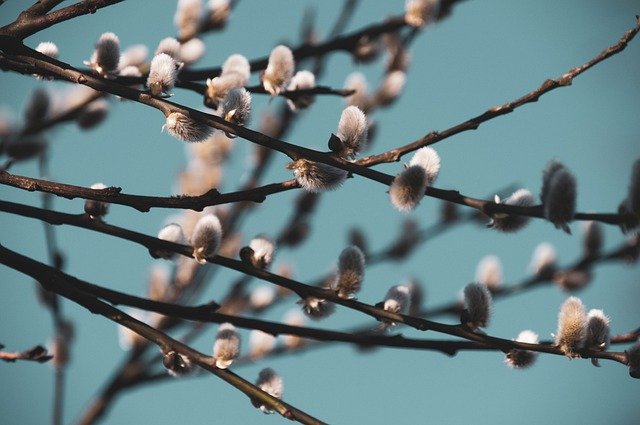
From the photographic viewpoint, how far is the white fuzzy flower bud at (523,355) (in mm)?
1134

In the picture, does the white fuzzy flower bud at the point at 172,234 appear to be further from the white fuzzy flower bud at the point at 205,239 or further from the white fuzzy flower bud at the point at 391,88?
the white fuzzy flower bud at the point at 391,88

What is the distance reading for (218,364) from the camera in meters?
1.09

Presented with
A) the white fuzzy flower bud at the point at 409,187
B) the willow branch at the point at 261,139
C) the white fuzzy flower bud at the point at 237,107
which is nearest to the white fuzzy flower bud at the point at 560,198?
the willow branch at the point at 261,139

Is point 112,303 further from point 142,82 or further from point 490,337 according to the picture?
point 490,337

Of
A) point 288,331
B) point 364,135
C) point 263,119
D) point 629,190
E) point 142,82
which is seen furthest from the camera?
point 263,119

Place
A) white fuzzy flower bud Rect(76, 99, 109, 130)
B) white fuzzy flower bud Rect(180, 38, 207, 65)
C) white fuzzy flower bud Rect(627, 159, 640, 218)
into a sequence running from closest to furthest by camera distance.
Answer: white fuzzy flower bud Rect(627, 159, 640, 218) < white fuzzy flower bud Rect(180, 38, 207, 65) < white fuzzy flower bud Rect(76, 99, 109, 130)

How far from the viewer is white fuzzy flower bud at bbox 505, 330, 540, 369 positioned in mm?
1134

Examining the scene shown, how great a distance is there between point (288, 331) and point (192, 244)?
0.66 feet

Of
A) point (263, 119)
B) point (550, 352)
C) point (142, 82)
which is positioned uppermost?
point (263, 119)

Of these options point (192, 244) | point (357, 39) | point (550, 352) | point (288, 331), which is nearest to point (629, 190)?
point (550, 352)

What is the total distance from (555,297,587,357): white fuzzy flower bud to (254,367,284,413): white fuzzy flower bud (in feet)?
1.36

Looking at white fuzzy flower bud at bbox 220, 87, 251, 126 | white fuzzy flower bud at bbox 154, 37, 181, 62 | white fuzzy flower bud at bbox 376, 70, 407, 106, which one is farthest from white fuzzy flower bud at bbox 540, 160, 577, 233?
white fuzzy flower bud at bbox 376, 70, 407, 106

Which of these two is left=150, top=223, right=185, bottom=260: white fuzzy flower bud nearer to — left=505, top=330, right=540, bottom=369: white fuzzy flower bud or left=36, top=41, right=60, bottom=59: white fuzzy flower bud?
left=36, top=41, right=60, bottom=59: white fuzzy flower bud

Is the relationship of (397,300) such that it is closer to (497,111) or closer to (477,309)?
(477,309)
